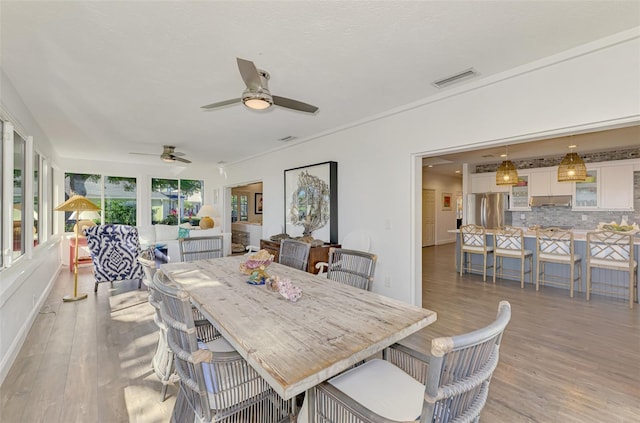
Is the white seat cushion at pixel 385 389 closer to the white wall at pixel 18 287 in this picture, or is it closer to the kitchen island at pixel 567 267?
the white wall at pixel 18 287

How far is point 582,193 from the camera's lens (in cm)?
609

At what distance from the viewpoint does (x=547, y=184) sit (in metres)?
6.42

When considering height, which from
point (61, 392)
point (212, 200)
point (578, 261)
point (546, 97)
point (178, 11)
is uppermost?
point (178, 11)

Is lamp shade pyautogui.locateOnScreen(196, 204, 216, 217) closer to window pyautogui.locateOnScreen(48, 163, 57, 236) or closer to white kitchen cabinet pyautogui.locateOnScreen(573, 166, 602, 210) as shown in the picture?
window pyautogui.locateOnScreen(48, 163, 57, 236)

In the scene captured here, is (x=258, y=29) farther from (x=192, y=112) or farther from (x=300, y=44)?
(x=192, y=112)

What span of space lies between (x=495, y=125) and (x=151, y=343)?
397 cm

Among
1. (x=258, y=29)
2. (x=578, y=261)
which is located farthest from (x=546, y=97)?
(x=578, y=261)

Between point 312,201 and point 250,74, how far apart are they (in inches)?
118

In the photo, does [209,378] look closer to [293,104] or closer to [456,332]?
[293,104]

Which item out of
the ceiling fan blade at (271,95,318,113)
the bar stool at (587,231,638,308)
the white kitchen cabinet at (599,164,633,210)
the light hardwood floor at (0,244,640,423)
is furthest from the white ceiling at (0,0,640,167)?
the white kitchen cabinet at (599,164,633,210)

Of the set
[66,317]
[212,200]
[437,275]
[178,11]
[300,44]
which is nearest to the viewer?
[178,11]

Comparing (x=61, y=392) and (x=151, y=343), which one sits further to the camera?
(x=151, y=343)

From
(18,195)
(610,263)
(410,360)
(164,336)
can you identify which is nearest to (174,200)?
(18,195)

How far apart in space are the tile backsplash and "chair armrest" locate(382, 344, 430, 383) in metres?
6.82
